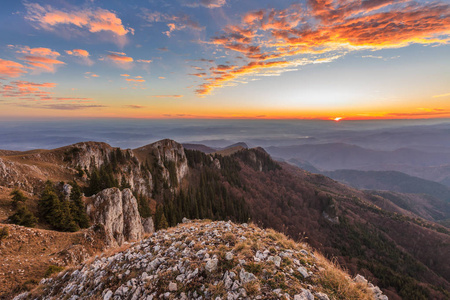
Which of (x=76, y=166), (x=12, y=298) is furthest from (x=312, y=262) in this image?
(x=76, y=166)

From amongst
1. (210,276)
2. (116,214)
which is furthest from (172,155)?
(210,276)

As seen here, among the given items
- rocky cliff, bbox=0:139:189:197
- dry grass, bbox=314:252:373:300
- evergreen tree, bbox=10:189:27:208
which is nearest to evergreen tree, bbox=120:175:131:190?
rocky cliff, bbox=0:139:189:197

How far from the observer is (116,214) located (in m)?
36.7

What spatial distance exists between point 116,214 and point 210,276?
1452 inches

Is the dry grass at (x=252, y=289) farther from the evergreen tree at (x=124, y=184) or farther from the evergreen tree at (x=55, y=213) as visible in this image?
the evergreen tree at (x=124, y=184)

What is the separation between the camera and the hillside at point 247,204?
48.6 meters

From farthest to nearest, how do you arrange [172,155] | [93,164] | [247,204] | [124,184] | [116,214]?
[172,155]
[247,204]
[124,184]
[93,164]
[116,214]

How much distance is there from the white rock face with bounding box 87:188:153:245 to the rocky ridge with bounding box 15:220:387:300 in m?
20.9

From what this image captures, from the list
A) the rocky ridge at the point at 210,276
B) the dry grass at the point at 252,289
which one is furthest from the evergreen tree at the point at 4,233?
the dry grass at the point at 252,289

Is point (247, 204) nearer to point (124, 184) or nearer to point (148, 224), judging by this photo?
point (148, 224)

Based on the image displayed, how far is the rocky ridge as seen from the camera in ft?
23.7

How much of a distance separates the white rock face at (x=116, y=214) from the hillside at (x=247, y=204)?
0.46 m

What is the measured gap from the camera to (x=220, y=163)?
162 meters

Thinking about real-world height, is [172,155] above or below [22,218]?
below
